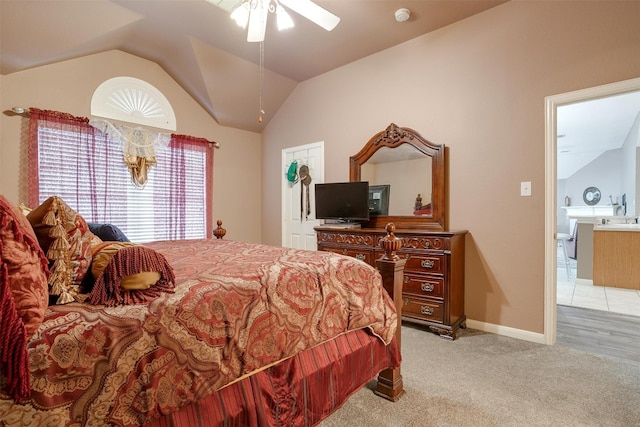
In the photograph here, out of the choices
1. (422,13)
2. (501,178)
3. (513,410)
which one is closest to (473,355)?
(513,410)

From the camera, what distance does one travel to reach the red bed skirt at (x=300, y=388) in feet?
3.52

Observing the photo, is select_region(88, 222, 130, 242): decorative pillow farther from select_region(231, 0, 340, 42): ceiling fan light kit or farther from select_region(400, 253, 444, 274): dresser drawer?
select_region(400, 253, 444, 274): dresser drawer

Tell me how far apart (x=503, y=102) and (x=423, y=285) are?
5.82 ft

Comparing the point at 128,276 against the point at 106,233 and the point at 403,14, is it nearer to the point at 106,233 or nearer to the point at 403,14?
the point at 106,233

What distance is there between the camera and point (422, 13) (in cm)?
288

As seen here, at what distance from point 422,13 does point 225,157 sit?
3118 millimetres

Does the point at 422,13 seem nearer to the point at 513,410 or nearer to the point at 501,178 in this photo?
the point at 501,178

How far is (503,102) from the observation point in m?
2.72

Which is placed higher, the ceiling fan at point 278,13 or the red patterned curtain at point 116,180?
the ceiling fan at point 278,13

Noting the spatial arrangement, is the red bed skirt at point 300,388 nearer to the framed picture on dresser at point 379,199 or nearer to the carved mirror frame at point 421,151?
the carved mirror frame at point 421,151

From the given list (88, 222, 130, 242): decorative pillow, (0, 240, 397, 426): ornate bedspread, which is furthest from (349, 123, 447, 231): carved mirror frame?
(88, 222, 130, 242): decorative pillow

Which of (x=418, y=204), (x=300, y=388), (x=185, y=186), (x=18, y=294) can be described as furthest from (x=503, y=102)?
(x=185, y=186)

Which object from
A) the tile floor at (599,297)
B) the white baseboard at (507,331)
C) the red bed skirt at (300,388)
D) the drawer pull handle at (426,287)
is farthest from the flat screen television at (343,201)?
the tile floor at (599,297)

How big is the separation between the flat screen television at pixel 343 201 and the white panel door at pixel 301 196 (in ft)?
1.26
